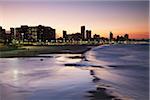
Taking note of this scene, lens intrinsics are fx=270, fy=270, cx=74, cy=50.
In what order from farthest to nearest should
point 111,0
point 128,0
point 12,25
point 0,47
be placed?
point 0,47, point 12,25, point 128,0, point 111,0

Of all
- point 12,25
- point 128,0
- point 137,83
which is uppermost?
point 128,0

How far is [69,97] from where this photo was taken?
4195 mm

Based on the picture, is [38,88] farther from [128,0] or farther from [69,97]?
[128,0]

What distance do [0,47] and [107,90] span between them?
25.6 ft

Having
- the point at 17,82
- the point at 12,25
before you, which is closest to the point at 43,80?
the point at 17,82

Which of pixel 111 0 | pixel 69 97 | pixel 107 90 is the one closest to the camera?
pixel 69 97

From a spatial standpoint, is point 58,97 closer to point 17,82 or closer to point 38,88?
point 38,88

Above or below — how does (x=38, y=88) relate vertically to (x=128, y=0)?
below

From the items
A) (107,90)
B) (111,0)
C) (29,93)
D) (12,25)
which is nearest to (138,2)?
(111,0)

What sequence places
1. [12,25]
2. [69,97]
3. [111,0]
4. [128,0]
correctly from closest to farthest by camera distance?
[69,97]
[111,0]
[128,0]
[12,25]

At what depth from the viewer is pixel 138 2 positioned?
5.04 metres

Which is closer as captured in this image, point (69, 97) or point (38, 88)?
point (69, 97)

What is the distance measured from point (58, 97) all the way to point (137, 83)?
7.43 feet

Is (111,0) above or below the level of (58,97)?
above
